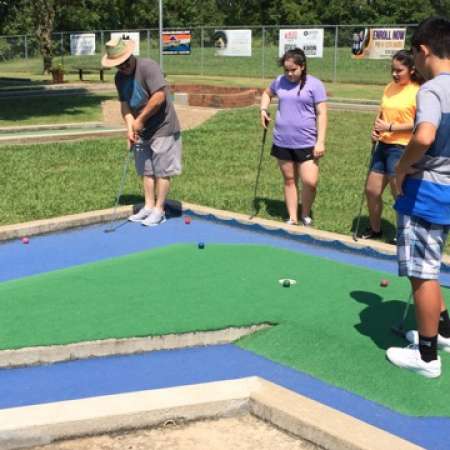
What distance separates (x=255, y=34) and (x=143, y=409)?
3291 cm

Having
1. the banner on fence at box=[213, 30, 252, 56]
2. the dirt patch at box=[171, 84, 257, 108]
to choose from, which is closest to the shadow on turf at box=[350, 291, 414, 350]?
the dirt patch at box=[171, 84, 257, 108]

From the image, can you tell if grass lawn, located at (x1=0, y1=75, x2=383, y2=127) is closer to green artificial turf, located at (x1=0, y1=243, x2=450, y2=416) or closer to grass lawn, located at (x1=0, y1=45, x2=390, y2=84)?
grass lawn, located at (x1=0, y1=45, x2=390, y2=84)

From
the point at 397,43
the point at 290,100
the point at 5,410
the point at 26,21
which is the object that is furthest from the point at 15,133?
the point at 26,21

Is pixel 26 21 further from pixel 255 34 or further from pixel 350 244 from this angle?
pixel 350 244

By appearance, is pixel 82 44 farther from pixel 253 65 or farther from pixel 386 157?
pixel 386 157

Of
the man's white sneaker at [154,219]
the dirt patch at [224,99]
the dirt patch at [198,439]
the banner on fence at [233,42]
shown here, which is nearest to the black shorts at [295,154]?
the man's white sneaker at [154,219]

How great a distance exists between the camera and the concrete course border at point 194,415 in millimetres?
2898

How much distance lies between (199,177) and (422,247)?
6035 mm

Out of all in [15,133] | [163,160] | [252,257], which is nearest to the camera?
[252,257]

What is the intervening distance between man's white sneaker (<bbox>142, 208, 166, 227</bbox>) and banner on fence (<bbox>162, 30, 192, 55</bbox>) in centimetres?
2351

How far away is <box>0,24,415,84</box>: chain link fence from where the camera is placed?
25750 mm

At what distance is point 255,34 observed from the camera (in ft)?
112

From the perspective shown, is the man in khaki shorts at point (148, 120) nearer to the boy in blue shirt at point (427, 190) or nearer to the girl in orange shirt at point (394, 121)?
the girl in orange shirt at point (394, 121)

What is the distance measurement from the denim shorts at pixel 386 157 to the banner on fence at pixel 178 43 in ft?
80.1
